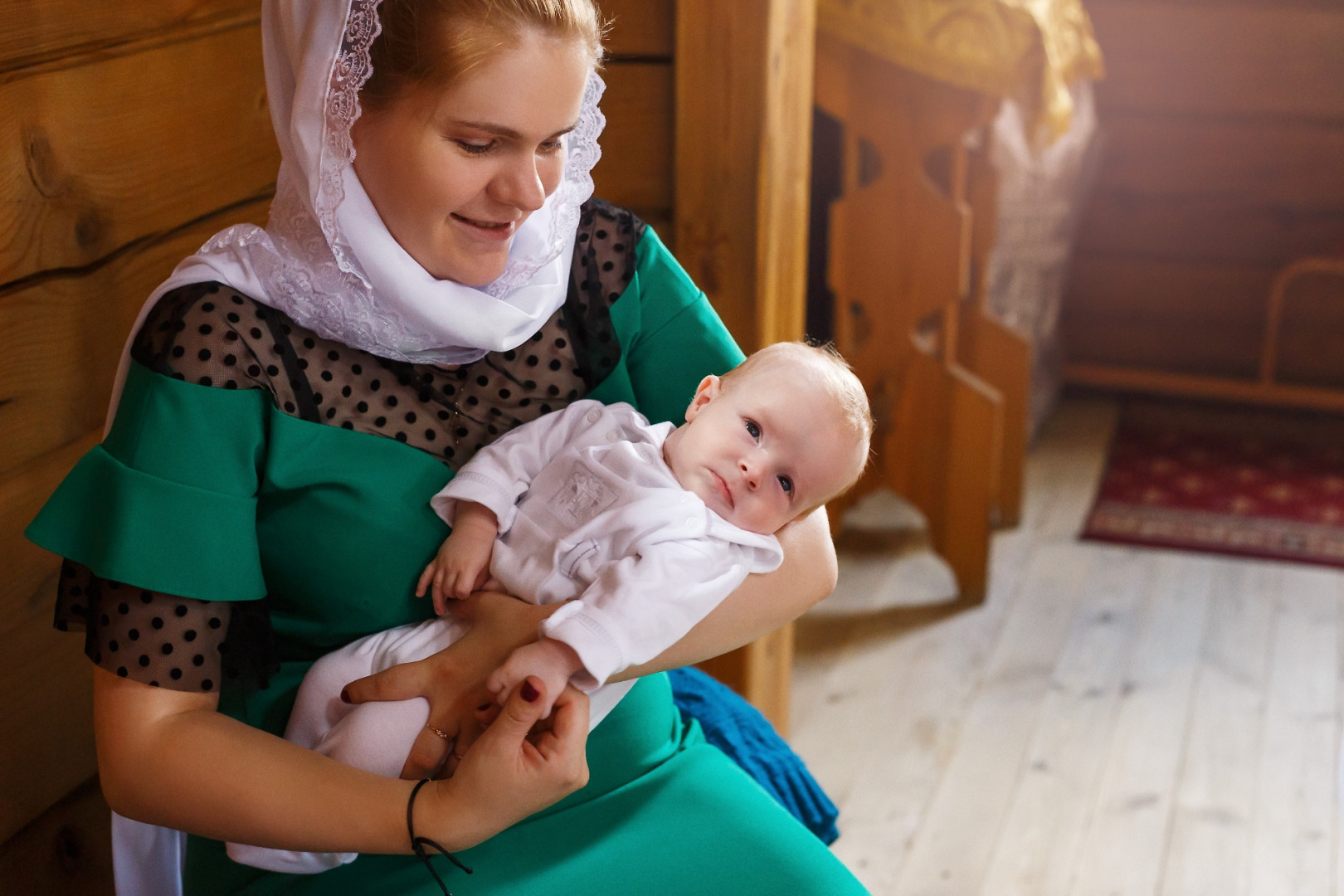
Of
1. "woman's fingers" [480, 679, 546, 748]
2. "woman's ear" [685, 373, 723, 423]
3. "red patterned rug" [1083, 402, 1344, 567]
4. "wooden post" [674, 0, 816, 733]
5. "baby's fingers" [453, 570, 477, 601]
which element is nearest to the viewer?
"woman's fingers" [480, 679, 546, 748]

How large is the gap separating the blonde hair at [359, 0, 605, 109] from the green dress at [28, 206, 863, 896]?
217mm

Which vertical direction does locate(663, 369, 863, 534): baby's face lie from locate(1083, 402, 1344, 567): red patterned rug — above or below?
above

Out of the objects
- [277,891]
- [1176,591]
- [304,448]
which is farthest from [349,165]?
[1176,591]

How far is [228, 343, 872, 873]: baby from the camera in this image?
947 millimetres

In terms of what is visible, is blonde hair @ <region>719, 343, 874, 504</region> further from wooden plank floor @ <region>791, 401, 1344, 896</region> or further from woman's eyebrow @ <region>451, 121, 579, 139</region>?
wooden plank floor @ <region>791, 401, 1344, 896</region>

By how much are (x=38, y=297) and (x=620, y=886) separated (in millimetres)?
761

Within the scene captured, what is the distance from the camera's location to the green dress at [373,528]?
0.95 meters

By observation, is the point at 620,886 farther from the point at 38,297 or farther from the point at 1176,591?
the point at 1176,591

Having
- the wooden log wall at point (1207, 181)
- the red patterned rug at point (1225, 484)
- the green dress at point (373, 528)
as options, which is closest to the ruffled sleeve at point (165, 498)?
the green dress at point (373, 528)

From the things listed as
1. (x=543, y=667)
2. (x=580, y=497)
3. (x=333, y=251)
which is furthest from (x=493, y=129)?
(x=543, y=667)

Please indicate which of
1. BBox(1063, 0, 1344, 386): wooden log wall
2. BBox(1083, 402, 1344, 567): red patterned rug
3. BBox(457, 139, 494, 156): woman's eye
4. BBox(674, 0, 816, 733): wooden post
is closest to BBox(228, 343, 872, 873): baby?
BBox(457, 139, 494, 156): woman's eye

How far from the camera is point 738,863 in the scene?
1100 millimetres

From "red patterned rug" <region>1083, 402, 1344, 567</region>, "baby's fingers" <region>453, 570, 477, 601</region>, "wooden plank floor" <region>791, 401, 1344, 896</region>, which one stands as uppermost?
"baby's fingers" <region>453, 570, 477, 601</region>

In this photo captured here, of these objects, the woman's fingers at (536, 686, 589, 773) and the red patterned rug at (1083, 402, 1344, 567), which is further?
the red patterned rug at (1083, 402, 1344, 567)
